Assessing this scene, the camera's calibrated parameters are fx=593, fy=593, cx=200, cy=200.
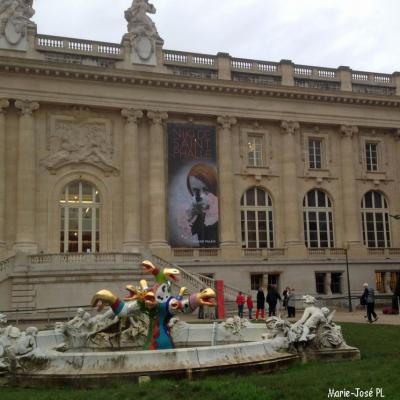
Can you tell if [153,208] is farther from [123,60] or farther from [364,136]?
[364,136]

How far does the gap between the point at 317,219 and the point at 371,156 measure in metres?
6.80

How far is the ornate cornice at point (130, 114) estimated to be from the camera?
1471 inches

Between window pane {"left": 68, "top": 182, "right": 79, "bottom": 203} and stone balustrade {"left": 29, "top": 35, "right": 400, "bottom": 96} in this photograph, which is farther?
stone balustrade {"left": 29, "top": 35, "right": 400, "bottom": 96}

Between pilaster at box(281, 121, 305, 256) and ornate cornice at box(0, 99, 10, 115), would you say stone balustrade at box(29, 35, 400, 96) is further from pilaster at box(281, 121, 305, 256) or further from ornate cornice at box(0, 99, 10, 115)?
ornate cornice at box(0, 99, 10, 115)

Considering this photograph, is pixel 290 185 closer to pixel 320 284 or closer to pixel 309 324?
pixel 320 284

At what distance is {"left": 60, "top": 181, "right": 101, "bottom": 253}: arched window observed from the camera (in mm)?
35844

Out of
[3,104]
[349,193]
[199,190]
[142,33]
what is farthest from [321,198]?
[3,104]

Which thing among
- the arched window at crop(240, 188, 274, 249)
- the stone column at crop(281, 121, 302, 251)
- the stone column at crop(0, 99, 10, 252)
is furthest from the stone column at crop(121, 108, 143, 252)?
the stone column at crop(281, 121, 302, 251)

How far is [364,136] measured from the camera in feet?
143

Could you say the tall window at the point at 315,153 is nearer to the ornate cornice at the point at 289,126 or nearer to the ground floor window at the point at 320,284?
the ornate cornice at the point at 289,126

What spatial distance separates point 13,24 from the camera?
35.8 m

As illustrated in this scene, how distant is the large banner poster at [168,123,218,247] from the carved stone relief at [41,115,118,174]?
13.0 ft

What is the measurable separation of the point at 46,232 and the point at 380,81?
26778mm

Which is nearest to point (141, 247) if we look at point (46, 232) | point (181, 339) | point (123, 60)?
point (46, 232)
